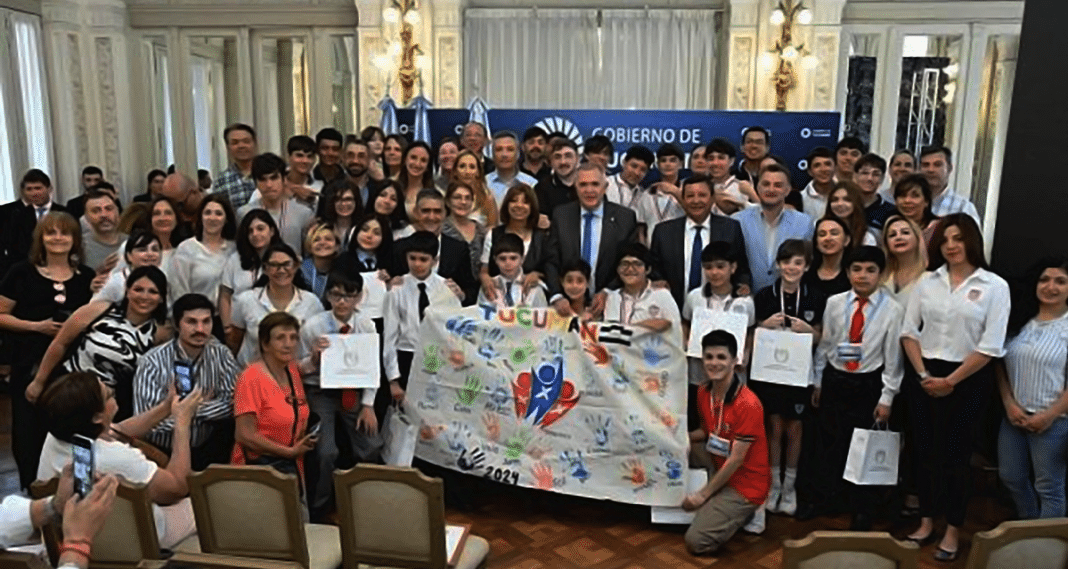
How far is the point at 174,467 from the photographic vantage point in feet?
10.7

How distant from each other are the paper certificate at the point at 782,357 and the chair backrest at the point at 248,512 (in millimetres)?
2313

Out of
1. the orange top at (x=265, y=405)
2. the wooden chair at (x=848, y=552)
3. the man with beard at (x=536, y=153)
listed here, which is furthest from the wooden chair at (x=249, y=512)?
the man with beard at (x=536, y=153)

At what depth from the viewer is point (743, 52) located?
31.2 feet

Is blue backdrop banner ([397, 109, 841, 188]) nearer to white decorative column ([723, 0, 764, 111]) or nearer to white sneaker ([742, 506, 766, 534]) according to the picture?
white decorative column ([723, 0, 764, 111])

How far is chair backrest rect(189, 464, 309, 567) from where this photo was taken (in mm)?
2826

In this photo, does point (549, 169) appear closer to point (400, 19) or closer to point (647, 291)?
point (647, 291)

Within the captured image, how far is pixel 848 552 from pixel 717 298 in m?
1.97

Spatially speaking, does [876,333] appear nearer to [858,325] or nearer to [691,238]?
[858,325]

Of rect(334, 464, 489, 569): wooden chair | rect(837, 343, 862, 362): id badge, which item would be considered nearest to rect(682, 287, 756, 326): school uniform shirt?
rect(837, 343, 862, 362): id badge

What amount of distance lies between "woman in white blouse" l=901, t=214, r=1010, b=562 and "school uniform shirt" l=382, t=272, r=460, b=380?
2204 mm

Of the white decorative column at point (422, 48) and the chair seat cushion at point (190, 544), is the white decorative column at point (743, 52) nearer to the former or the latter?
the white decorative column at point (422, 48)

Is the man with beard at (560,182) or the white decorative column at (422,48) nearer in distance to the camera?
the man with beard at (560,182)

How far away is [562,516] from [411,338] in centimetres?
118

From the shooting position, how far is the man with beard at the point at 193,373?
3.60 metres
